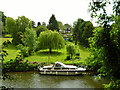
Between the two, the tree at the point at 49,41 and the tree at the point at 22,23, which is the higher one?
the tree at the point at 22,23

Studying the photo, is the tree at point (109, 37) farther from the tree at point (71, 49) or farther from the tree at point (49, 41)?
the tree at point (49, 41)

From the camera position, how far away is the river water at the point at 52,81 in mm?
12742

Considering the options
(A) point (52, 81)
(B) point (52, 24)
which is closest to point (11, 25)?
(B) point (52, 24)

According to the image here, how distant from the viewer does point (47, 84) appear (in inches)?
515

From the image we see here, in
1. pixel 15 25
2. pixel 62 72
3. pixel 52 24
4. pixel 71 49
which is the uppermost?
pixel 52 24

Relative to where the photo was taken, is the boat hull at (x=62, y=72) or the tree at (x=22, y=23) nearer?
the boat hull at (x=62, y=72)

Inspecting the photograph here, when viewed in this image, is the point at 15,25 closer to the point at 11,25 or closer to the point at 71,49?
the point at 11,25

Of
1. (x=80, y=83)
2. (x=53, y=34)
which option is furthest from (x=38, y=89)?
(x=53, y=34)

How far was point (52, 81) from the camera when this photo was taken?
46.4 ft

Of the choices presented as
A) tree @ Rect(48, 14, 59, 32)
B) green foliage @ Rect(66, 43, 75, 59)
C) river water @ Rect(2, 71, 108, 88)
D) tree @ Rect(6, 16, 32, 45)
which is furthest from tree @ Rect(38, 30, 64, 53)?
tree @ Rect(48, 14, 59, 32)

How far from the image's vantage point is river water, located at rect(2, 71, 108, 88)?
12.7 metres

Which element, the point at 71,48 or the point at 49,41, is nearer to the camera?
the point at 71,48

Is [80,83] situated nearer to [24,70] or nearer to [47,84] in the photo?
[47,84]

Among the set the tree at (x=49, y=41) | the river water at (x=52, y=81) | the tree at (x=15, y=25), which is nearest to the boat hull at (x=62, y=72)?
the river water at (x=52, y=81)
